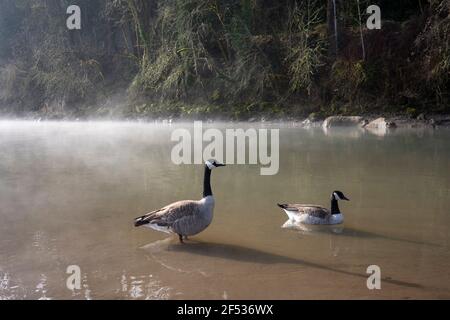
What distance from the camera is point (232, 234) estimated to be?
5699 millimetres

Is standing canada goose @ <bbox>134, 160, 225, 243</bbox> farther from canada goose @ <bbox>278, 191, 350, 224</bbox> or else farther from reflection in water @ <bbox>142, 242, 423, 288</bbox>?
canada goose @ <bbox>278, 191, 350, 224</bbox>

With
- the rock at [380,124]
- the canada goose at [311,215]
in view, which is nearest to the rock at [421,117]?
the rock at [380,124]

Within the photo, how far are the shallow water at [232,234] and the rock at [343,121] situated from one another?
8818mm

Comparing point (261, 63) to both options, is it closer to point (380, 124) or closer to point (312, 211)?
point (380, 124)

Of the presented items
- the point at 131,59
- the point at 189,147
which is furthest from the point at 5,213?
the point at 131,59

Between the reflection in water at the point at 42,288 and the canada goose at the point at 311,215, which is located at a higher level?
the canada goose at the point at 311,215

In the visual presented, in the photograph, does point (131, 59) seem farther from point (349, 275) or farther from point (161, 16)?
point (349, 275)

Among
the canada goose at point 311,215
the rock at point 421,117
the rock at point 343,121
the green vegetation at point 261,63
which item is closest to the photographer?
the canada goose at point 311,215

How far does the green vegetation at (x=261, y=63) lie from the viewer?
2114 cm

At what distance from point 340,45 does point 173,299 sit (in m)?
21.4

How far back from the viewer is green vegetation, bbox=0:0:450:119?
69.4 ft

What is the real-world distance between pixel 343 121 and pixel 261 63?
5.90m

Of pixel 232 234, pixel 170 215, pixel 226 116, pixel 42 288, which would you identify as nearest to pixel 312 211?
pixel 232 234

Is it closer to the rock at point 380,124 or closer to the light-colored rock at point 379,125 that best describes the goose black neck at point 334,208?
the light-colored rock at point 379,125
